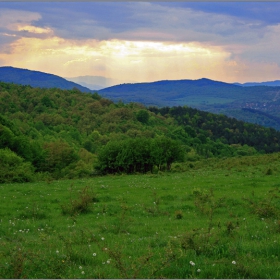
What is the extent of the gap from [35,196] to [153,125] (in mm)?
126439

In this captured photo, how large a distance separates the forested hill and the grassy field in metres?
16.5

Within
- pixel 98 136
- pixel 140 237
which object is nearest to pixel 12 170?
pixel 140 237

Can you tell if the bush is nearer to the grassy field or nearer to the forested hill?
the forested hill

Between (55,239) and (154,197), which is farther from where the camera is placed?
(154,197)

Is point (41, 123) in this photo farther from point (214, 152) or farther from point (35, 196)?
point (35, 196)

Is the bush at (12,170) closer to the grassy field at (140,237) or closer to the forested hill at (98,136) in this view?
the forested hill at (98,136)

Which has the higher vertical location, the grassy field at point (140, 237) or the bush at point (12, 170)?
the grassy field at point (140, 237)

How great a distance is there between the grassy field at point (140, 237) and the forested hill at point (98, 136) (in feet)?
54.1

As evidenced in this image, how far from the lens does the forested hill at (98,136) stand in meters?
46.4

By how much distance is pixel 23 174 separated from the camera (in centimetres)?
3097

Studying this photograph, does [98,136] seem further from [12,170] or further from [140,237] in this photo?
[140,237]

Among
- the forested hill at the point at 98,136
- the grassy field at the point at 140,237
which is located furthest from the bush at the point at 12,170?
the grassy field at the point at 140,237

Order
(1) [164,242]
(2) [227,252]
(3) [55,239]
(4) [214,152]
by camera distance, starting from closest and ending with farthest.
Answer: (2) [227,252]
(1) [164,242]
(3) [55,239]
(4) [214,152]

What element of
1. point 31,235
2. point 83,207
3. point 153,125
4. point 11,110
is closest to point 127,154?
point 83,207
